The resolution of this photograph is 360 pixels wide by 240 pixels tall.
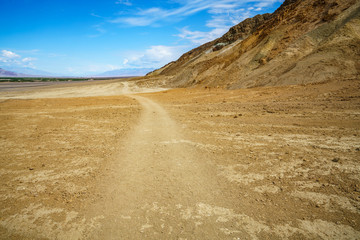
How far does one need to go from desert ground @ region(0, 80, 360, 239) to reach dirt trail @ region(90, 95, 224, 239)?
0.8 inches

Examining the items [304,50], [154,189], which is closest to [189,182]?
[154,189]

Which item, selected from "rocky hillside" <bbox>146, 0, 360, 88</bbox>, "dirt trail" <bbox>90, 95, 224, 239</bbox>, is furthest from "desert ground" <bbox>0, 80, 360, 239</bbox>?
"rocky hillside" <bbox>146, 0, 360, 88</bbox>

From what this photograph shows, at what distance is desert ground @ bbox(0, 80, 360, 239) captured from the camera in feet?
10.7

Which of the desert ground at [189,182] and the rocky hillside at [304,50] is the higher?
the rocky hillside at [304,50]

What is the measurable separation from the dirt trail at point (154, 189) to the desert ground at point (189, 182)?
0.07ft

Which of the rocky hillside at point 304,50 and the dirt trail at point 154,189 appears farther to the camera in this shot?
the rocky hillside at point 304,50

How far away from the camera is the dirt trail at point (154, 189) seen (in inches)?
130

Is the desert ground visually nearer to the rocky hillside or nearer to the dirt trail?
the dirt trail

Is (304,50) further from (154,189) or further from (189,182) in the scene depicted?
(154,189)

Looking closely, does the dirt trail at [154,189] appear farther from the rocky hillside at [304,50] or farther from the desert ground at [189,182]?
the rocky hillside at [304,50]

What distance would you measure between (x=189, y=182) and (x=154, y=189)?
80cm

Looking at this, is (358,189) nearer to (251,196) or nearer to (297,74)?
(251,196)

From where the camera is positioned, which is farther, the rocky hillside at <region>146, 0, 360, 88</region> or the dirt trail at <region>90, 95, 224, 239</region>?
the rocky hillside at <region>146, 0, 360, 88</region>

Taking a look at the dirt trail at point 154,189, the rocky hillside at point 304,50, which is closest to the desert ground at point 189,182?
the dirt trail at point 154,189
